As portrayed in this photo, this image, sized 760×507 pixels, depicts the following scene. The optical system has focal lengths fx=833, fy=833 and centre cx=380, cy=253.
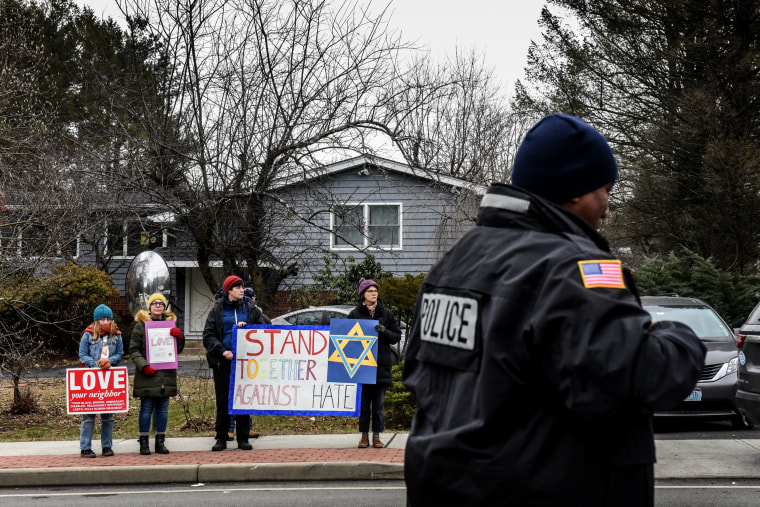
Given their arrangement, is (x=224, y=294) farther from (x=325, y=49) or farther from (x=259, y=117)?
(x=325, y=49)

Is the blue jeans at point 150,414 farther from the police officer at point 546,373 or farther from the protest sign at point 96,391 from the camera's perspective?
the police officer at point 546,373

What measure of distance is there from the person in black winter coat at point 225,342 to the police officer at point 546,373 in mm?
8412

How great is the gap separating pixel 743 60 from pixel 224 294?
1478cm

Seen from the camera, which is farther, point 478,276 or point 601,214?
point 601,214

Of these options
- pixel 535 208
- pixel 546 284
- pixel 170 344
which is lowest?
pixel 170 344

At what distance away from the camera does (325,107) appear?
14828 millimetres

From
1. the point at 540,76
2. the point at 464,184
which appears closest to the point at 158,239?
the point at 464,184

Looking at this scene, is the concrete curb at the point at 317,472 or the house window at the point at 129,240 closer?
the concrete curb at the point at 317,472

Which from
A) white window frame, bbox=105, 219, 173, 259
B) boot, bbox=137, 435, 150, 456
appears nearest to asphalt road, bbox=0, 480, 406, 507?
boot, bbox=137, 435, 150, 456

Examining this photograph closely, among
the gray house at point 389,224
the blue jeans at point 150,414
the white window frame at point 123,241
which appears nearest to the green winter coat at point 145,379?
the blue jeans at point 150,414

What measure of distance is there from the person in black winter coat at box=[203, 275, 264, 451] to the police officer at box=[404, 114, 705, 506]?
27.6 ft

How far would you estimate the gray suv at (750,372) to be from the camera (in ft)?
28.7

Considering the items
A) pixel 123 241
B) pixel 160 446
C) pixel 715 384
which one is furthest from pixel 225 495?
pixel 123 241

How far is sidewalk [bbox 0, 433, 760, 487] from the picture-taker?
901 centimetres
